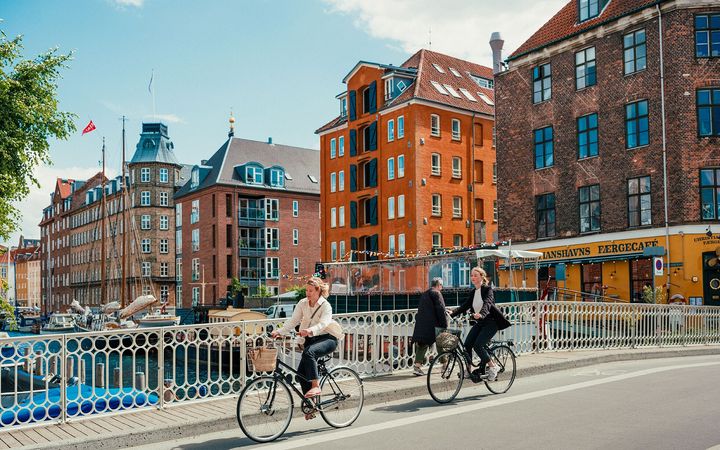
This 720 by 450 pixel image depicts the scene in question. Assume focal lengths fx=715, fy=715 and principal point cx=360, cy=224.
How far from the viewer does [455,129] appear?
5531 centimetres

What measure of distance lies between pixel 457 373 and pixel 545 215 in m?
29.0

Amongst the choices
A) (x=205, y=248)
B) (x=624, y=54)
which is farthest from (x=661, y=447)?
(x=205, y=248)

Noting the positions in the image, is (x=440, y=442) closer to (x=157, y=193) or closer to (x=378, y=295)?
(x=378, y=295)

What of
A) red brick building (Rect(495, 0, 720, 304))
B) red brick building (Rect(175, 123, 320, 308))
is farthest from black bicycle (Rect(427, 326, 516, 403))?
red brick building (Rect(175, 123, 320, 308))

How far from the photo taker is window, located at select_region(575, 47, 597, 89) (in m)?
36.7

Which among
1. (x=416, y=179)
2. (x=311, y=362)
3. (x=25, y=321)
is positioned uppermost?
(x=416, y=179)

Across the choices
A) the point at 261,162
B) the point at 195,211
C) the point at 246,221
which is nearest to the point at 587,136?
the point at 246,221

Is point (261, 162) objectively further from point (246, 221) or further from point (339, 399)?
point (339, 399)

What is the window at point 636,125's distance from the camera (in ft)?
111

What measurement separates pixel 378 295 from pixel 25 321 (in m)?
72.0

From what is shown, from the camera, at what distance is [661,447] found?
24.9 ft

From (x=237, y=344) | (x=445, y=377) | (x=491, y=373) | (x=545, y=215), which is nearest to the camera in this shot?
(x=445, y=377)

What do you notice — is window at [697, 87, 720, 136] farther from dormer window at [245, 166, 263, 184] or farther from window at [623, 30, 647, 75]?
dormer window at [245, 166, 263, 184]

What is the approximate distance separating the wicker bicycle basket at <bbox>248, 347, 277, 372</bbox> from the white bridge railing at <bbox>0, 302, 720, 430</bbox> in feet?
2.09
